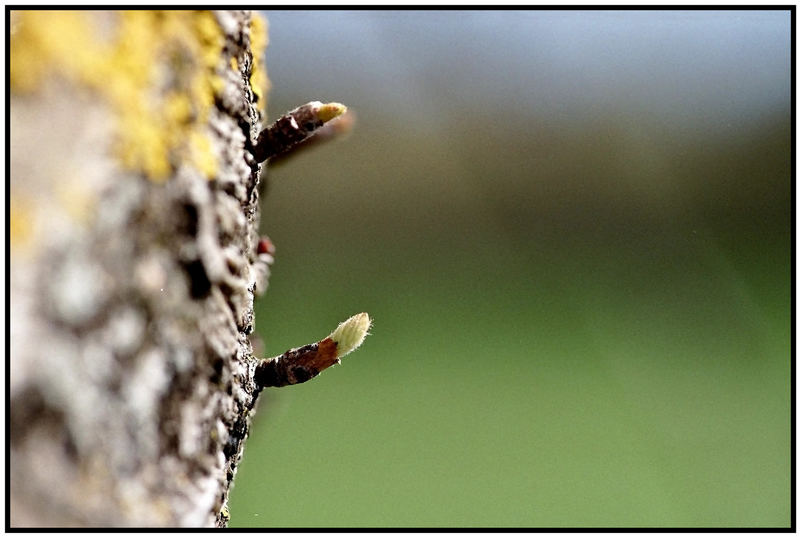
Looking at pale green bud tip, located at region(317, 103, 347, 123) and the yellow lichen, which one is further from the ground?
the yellow lichen

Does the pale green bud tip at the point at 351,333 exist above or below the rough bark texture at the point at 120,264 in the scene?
below

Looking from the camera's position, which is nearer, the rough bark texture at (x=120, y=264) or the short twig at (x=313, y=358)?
the rough bark texture at (x=120, y=264)

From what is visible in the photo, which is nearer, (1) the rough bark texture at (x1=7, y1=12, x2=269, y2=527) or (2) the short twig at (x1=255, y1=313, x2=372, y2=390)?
(1) the rough bark texture at (x1=7, y1=12, x2=269, y2=527)

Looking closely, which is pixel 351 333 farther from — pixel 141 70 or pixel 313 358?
pixel 141 70

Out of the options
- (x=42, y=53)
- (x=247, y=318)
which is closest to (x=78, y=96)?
(x=42, y=53)

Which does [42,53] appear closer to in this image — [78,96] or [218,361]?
[78,96]
